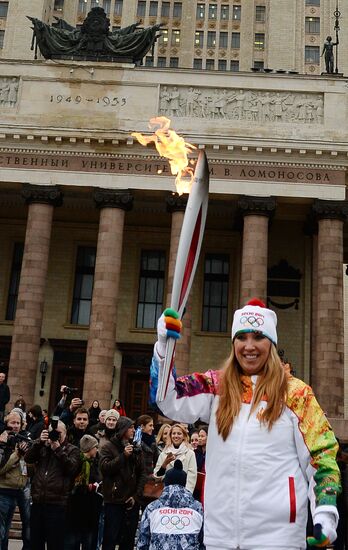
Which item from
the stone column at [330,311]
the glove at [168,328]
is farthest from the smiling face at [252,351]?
the stone column at [330,311]

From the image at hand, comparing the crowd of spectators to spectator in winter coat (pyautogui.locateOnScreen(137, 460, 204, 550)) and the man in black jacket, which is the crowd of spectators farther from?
spectator in winter coat (pyautogui.locateOnScreen(137, 460, 204, 550))

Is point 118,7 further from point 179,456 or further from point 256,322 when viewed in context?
point 256,322

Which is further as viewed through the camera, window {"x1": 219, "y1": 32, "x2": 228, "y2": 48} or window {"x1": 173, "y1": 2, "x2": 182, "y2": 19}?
window {"x1": 173, "y1": 2, "x2": 182, "y2": 19}

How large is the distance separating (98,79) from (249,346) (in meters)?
25.5

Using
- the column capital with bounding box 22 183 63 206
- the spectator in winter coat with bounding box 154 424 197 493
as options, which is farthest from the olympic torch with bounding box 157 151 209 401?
the column capital with bounding box 22 183 63 206

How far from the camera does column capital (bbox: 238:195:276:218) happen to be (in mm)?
26328

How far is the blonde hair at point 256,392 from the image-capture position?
12.2 ft

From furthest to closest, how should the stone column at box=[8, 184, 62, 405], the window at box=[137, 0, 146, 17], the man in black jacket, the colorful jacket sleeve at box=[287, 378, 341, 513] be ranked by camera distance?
the window at box=[137, 0, 146, 17] → the stone column at box=[8, 184, 62, 405] → the man in black jacket → the colorful jacket sleeve at box=[287, 378, 341, 513]

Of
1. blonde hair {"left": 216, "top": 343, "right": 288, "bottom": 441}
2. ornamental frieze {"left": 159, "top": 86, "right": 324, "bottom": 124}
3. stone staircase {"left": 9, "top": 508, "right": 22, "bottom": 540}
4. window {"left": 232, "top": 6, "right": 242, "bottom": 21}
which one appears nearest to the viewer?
blonde hair {"left": 216, "top": 343, "right": 288, "bottom": 441}

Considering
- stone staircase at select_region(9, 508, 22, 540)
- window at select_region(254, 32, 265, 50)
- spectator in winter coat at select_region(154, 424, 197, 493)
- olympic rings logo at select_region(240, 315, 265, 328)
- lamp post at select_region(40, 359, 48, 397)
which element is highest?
window at select_region(254, 32, 265, 50)

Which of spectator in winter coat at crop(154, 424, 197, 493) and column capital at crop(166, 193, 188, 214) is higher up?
column capital at crop(166, 193, 188, 214)

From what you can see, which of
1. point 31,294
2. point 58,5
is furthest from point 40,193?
point 58,5

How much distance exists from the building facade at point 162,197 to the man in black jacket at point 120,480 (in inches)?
612

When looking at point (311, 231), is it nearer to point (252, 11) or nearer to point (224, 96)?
point (224, 96)
